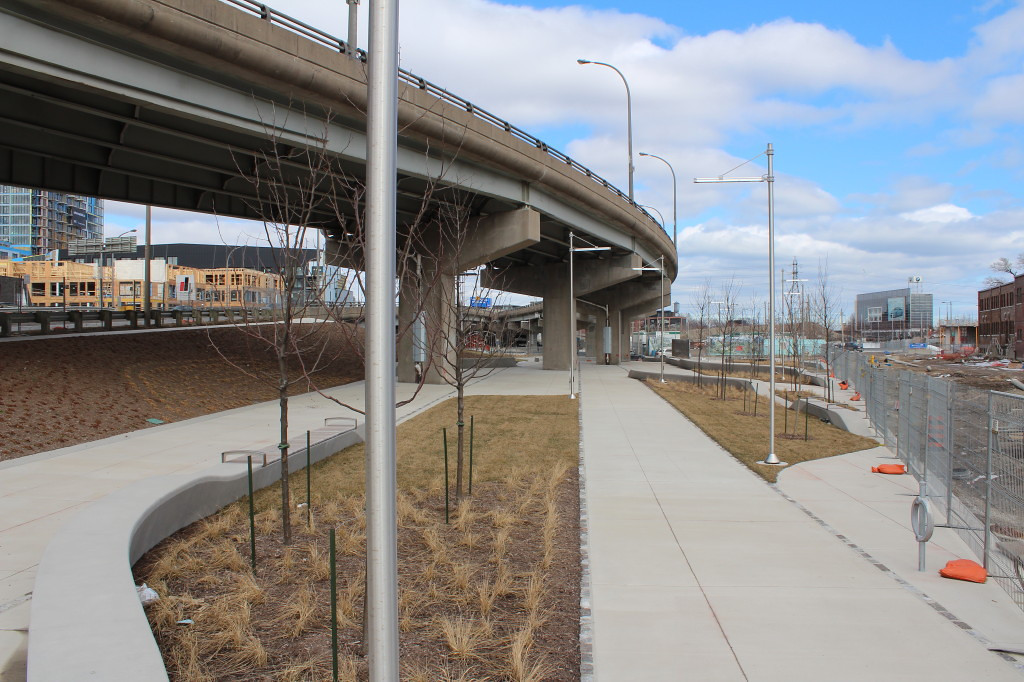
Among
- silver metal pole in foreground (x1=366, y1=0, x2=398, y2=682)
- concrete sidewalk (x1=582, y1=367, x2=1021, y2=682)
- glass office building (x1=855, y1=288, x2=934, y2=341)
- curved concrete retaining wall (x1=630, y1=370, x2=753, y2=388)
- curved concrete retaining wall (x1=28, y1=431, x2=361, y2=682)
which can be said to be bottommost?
concrete sidewalk (x1=582, y1=367, x2=1021, y2=682)

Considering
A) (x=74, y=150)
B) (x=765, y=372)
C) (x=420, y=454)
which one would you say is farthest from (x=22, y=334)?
(x=765, y=372)

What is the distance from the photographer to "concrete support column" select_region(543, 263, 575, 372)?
47.9 m

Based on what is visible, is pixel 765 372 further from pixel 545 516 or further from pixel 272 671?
pixel 272 671

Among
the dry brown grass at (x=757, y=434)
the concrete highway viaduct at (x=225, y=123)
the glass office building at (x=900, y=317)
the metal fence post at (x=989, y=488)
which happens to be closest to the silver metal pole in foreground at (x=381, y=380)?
the concrete highway viaduct at (x=225, y=123)

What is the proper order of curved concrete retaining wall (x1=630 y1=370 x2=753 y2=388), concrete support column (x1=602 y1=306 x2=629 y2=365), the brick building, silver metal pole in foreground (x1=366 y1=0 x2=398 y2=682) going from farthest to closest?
the brick building, concrete support column (x1=602 y1=306 x2=629 y2=365), curved concrete retaining wall (x1=630 y1=370 x2=753 y2=388), silver metal pole in foreground (x1=366 y1=0 x2=398 y2=682)

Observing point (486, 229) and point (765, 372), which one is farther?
point (765, 372)

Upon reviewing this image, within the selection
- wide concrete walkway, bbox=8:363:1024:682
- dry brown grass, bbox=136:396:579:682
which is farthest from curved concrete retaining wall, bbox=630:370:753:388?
dry brown grass, bbox=136:396:579:682

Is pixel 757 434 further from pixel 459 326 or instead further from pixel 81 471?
pixel 81 471

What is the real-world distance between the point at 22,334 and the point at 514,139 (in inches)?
802

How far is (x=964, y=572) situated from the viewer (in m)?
7.12

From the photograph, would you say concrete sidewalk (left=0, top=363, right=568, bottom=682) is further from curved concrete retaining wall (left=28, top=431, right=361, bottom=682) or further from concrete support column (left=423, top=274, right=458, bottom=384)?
concrete support column (left=423, top=274, right=458, bottom=384)

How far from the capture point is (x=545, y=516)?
948 centimetres

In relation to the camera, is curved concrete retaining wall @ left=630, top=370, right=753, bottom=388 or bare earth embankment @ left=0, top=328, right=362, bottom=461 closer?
bare earth embankment @ left=0, top=328, right=362, bottom=461

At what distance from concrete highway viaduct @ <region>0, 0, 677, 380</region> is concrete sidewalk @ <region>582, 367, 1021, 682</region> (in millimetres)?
4242
